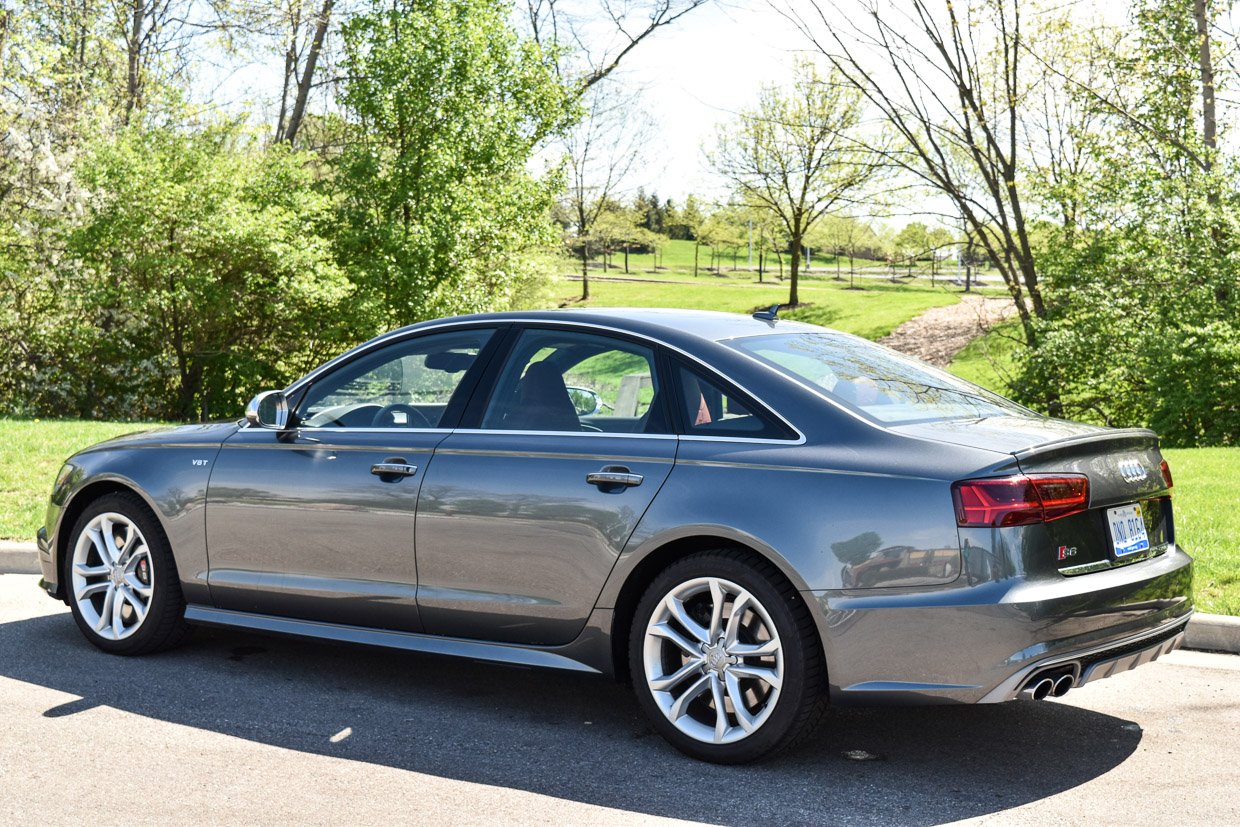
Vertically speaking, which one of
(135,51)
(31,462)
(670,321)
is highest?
(135,51)

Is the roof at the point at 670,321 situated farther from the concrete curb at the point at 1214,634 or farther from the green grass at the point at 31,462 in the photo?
the green grass at the point at 31,462

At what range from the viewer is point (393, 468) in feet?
17.1

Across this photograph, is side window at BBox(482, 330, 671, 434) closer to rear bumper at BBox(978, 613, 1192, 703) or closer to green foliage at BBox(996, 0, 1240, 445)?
rear bumper at BBox(978, 613, 1192, 703)

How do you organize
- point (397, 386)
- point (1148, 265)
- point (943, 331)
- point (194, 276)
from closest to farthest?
point (397, 386) < point (1148, 265) < point (194, 276) < point (943, 331)

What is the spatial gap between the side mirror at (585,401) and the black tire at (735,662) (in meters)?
Answer: 0.76

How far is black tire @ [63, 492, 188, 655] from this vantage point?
19.6ft

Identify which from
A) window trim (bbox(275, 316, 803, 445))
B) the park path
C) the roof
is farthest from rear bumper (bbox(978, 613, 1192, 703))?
the park path

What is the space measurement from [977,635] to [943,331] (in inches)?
1932

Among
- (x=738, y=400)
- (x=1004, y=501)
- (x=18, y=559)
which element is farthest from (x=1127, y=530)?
(x=18, y=559)

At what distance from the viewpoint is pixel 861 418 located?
4.41 metres

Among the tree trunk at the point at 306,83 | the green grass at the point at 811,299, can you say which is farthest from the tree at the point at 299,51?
the green grass at the point at 811,299

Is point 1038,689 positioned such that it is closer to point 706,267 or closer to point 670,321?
point 670,321

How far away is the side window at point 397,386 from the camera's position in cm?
537

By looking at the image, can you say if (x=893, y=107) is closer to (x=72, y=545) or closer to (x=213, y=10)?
(x=72, y=545)
